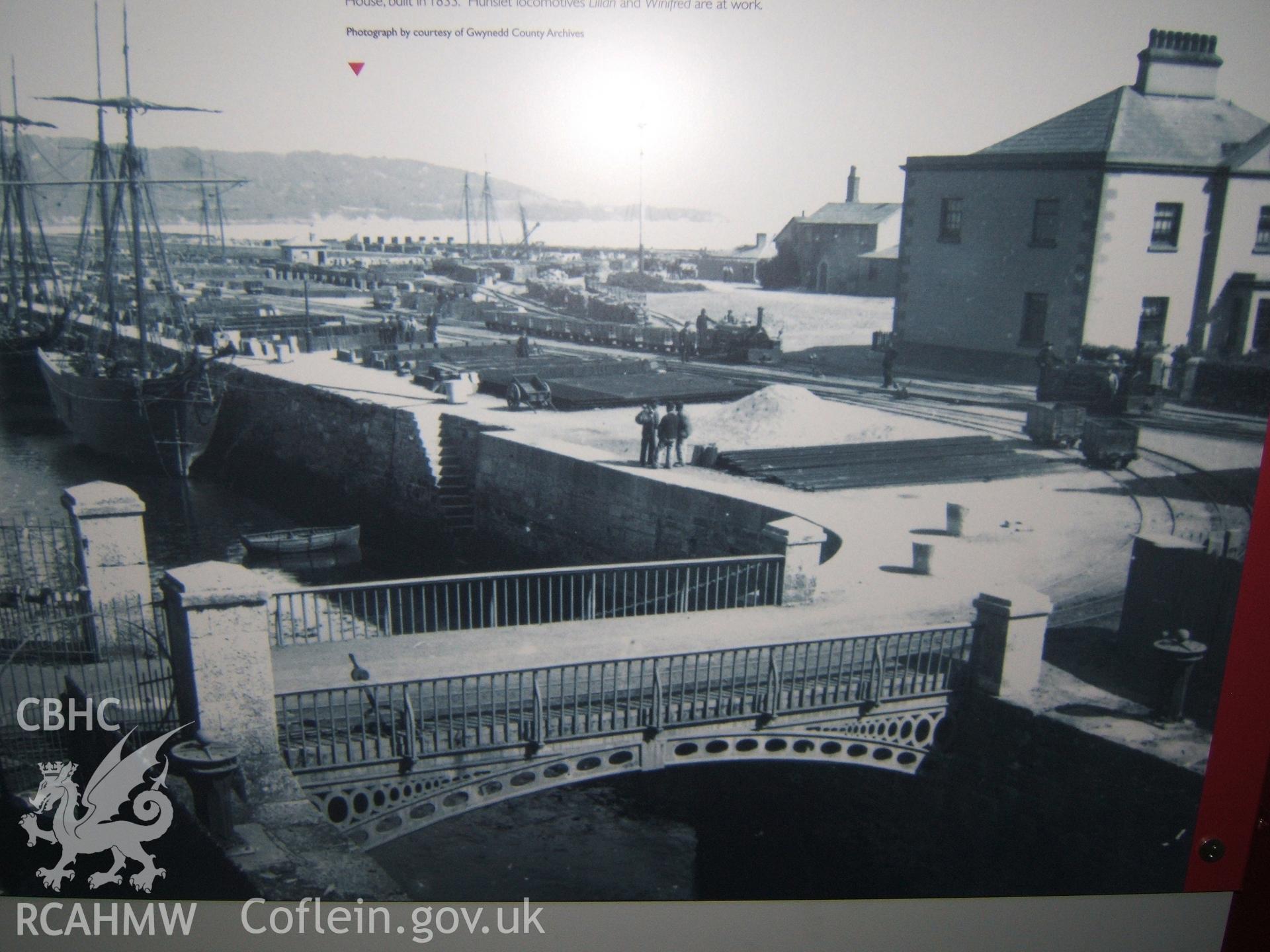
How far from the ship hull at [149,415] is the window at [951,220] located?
657 cm

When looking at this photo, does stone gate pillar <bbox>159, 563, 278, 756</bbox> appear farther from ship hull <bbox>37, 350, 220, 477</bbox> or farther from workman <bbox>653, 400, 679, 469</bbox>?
workman <bbox>653, 400, 679, 469</bbox>

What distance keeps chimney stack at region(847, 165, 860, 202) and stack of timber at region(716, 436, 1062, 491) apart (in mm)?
2671

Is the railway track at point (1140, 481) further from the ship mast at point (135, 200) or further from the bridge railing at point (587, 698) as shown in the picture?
the ship mast at point (135, 200)

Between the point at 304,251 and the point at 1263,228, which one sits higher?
the point at 1263,228

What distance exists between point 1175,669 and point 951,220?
4439mm

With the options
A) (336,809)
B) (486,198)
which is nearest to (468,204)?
(486,198)

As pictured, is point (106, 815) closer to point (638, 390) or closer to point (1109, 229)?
point (1109, 229)

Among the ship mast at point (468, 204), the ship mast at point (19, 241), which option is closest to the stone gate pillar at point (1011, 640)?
the ship mast at point (468, 204)

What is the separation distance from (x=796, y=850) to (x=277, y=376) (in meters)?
7.27

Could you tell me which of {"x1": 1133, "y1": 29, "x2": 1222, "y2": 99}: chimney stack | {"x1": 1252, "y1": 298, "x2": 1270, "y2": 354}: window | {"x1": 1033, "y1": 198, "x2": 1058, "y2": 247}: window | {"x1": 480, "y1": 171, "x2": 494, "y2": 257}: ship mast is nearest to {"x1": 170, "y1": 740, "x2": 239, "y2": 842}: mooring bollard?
{"x1": 480, "y1": 171, "x2": 494, "y2": 257}: ship mast

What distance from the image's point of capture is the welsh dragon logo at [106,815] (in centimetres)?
441

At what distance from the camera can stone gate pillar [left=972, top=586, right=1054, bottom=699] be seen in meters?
5.05

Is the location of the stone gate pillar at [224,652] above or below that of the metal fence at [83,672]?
above

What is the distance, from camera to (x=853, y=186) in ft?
21.4
